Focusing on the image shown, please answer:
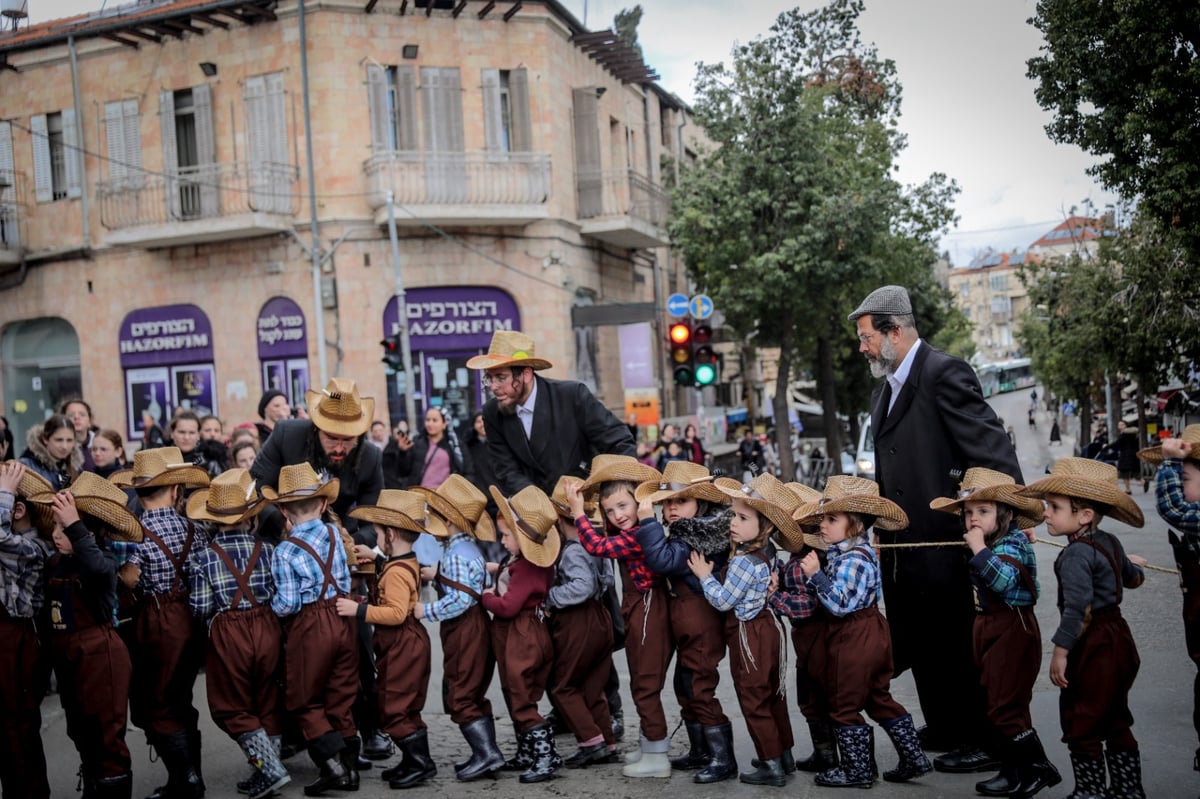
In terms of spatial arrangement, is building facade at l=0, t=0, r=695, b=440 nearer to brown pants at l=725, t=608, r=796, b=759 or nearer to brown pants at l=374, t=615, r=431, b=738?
brown pants at l=374, t=615, r=431, b=738

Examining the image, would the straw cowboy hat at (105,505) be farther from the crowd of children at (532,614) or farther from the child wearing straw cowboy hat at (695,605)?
the child wearing straw cowboy hat at (695,605)

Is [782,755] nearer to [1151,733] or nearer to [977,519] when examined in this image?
[977,519]

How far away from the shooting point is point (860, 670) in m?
5.50

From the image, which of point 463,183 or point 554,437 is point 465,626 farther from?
point 463,183

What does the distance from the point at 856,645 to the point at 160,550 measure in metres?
3.61

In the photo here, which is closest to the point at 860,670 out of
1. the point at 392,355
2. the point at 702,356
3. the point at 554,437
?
the point at 554,437

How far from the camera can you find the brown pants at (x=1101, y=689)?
4.89m

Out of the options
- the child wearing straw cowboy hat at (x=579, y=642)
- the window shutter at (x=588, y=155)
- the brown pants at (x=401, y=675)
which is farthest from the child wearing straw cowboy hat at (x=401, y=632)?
the window shutter at (x=588, y=155)

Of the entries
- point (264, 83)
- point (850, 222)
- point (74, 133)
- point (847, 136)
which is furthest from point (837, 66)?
point (74, 133)

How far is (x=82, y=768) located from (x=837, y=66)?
29.1m

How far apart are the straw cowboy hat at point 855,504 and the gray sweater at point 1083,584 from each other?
2.75ft

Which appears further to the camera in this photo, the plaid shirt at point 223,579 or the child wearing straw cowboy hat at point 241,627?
the plaid shirt at point 223,579

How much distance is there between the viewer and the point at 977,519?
5320mm

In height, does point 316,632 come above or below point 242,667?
above
